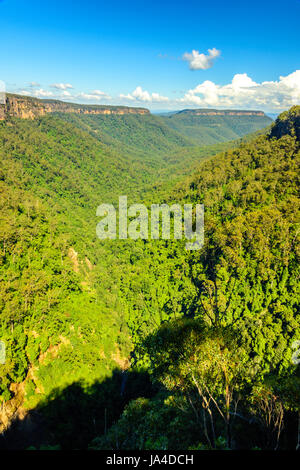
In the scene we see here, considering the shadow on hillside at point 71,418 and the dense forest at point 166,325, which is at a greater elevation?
the dense forest at point 166,325

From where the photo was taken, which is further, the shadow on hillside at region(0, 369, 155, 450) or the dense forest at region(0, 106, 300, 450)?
the shadow on hillside at region(0, 369, 155, 450)

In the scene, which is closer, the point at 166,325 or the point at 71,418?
the point at 166,325

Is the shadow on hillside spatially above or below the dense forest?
below

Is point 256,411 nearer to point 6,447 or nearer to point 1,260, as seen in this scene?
point 6,447

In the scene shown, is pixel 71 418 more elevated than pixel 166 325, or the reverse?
pixel 166 325
